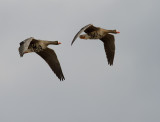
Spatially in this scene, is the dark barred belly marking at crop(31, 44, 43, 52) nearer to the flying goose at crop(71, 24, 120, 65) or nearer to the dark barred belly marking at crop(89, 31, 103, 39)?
the flying goose at crop(71, 24, 120, 65)

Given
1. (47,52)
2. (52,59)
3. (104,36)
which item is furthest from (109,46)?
(47,52)

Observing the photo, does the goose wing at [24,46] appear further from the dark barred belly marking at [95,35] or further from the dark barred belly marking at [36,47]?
the dark barred belly marking at [95,35]

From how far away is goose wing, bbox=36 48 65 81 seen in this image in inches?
1969

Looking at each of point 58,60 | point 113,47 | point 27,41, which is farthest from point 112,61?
point 27,41

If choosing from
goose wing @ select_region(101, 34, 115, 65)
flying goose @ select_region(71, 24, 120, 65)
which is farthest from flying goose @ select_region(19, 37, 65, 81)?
goose wing @ select_region(101, 34, 115, 65)

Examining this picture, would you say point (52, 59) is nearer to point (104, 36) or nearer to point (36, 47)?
point (36, 47)

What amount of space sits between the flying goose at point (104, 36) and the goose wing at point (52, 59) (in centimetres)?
262

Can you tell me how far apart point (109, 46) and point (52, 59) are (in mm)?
4829

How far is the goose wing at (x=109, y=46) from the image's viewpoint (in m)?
51.4

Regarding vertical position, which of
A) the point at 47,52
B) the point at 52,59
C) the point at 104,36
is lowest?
the point at 52,59

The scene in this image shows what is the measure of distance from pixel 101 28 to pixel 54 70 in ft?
16.3

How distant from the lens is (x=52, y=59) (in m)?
50.3

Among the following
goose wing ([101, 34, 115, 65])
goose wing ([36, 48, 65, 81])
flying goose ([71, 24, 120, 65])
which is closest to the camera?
flying goose ([71, 24, 120, 65])

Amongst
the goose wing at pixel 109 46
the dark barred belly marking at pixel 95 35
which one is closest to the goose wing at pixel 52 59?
the dark barred belly marking at pixel 95 35
